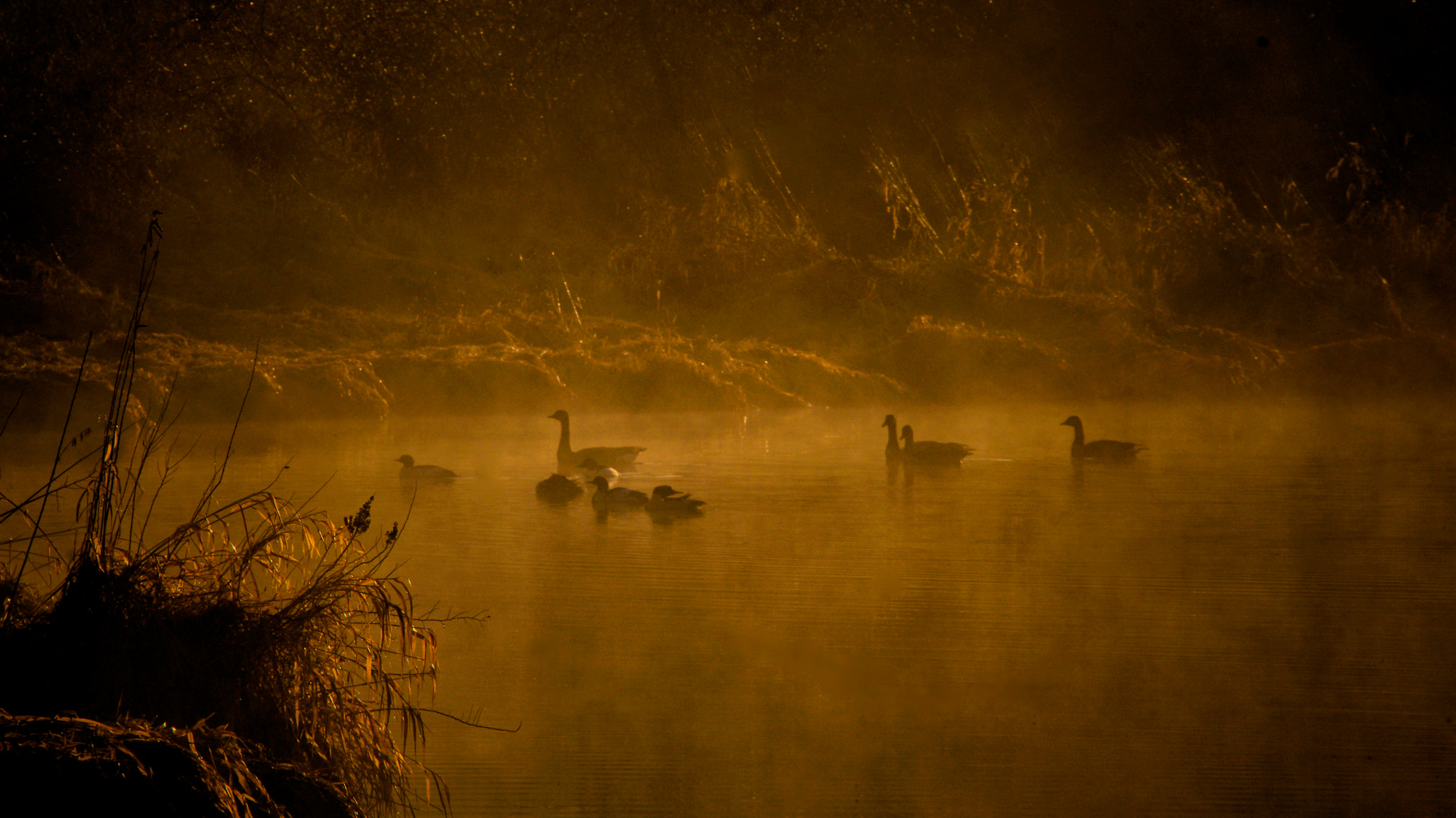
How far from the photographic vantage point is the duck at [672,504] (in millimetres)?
6234

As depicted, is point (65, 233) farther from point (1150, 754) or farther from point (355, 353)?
point (1150, 754)

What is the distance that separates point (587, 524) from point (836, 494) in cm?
163

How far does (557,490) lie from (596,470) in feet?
2.94

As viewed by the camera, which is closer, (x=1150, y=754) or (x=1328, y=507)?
(x=1150, y=754)

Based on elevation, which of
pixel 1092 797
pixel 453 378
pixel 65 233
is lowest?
pixel 1092 797

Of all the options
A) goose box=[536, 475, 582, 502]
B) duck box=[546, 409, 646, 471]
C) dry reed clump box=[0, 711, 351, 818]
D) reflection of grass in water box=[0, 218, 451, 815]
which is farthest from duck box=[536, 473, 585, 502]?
dry reed clump box=[0, 711, 351, 818]

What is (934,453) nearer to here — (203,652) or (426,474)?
(426,474)

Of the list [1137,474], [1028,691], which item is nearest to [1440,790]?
[1028,691]

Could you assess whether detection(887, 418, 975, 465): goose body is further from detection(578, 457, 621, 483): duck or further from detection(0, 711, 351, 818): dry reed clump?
detection(0, 711, 351, 818): dry reed clump

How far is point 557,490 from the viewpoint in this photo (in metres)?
6.90

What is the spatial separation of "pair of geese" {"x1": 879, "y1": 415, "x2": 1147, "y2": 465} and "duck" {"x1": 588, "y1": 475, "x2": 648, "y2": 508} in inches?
93.2

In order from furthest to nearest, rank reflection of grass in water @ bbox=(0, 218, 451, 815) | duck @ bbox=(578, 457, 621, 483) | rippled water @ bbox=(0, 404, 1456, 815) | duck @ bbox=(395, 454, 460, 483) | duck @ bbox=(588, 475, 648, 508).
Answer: duck @ bbox=(578, 457, 621, 483) → duck @ bbox=(395, 454, 460, 483) → duck @ bbox=(588, 475, 648, 508) → rippled water @ bbox=(0, 404, 1456, 815) → reflection of grass in water @ bbox=(0, 218, 451, 815)

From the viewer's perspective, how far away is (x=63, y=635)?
A: 7.03ft

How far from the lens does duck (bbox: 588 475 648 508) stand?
6.54m
